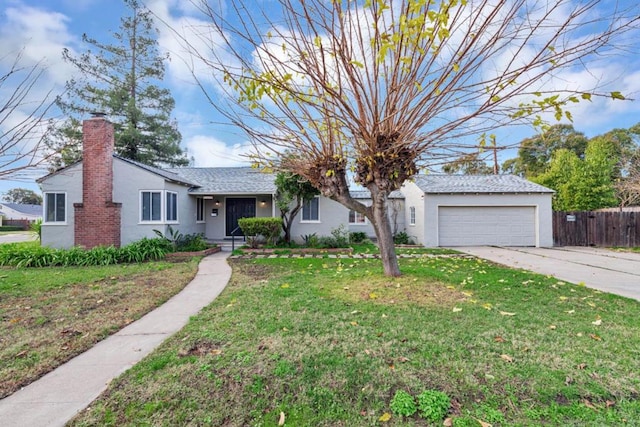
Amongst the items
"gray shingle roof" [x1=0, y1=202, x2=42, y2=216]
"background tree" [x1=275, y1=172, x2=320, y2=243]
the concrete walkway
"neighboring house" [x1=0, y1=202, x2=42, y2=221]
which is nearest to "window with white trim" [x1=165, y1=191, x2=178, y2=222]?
"background tree" [x1=275, y1=172, x2=320, y2=243]

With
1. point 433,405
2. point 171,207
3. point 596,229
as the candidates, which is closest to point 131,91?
point 171,207

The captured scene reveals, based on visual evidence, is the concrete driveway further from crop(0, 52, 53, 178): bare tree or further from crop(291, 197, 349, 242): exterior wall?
crop(0, 52, 53, 178): bare tree

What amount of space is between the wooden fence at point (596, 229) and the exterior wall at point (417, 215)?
608 cm

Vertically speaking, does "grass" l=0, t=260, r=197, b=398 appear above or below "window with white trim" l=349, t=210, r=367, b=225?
below

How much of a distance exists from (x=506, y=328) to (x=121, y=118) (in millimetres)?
25545

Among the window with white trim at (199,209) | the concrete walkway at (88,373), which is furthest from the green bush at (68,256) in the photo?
the concrete walkway at (88,373)

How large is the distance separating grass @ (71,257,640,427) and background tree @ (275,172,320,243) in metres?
6.71

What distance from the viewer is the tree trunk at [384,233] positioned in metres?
5.79

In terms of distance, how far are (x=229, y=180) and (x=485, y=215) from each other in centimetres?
1241

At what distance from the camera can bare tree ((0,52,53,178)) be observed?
3469 mm

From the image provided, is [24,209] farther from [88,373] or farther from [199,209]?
[88,373]

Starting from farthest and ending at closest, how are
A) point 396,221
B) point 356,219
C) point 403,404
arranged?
point 356,219 → point 396,221 → point 403,404

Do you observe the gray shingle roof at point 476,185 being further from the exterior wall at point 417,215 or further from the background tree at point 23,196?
the background tree at point 23,196

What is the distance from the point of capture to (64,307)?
16.2ft
